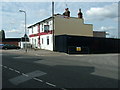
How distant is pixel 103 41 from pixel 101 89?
103 ft

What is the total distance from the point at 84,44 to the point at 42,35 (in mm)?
12540

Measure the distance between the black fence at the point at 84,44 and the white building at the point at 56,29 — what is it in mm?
3939

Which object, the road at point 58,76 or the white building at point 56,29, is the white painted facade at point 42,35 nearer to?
the white building at point 56,29

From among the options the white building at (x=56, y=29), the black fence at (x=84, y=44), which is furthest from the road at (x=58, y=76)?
the white building at (x=56, y=29)

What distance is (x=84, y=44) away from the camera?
116 feet

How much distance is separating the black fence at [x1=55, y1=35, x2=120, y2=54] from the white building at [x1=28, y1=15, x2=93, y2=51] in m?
3.94

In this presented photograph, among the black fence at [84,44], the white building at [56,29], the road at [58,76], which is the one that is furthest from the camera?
the white building at [56,29]

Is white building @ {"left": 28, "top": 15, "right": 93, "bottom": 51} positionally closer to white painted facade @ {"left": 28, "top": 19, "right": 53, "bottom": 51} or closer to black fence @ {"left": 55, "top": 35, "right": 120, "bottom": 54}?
white painted facade @ {"left": 28, "top": 19, "right": 53, "bottom": 51}

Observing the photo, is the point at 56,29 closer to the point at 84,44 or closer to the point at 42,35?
the point at 42,35

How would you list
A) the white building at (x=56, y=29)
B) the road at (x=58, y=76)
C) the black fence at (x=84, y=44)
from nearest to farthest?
the road at (x=58, y=76) → the black fence at (x=84, y=44) → the white building at (x=56, y=29)

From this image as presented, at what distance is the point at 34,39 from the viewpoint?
50406 mm

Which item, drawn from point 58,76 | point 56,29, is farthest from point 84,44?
point 58,76

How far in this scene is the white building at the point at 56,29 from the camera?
40844 millimetres

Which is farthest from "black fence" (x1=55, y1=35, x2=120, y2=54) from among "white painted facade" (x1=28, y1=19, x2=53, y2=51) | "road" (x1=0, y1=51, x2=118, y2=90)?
"road" (x1=0, y1=51, x2=118, y2=90)
